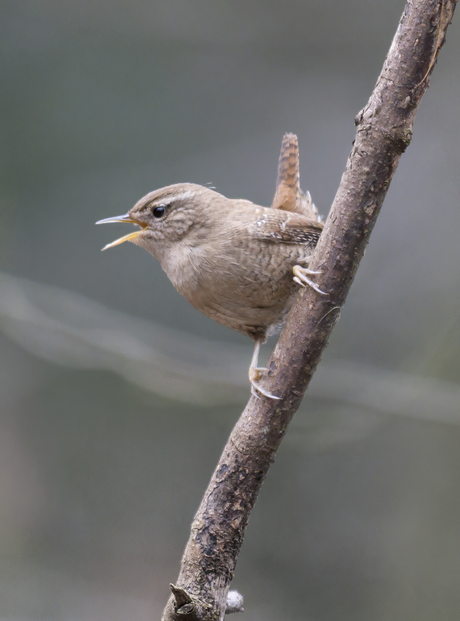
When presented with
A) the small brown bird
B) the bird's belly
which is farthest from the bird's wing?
the bird's belly

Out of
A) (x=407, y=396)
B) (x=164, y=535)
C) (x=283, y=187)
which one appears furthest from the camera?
(x=164, y=535)

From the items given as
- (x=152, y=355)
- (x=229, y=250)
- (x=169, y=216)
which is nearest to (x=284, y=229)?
(x=229, y=250)

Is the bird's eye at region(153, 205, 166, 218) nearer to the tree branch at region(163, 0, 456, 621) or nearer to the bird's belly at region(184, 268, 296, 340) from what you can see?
the bird's belly at region(184, 268, 296, 340)

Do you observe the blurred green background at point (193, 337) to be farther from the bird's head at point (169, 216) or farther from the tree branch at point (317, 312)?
the tree branch at point (317, 312)

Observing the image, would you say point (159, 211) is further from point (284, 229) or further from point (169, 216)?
point (284, 229)

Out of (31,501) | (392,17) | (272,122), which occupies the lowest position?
(31,501)

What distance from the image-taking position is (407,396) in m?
3.32

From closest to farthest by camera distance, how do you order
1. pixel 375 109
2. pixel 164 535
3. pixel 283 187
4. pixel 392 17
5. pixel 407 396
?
pixel 375 109
pixel 283 187
pixel 407 396
pixel 164 535
pixel 392 17

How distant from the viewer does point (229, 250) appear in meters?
1.91

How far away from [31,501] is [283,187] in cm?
270

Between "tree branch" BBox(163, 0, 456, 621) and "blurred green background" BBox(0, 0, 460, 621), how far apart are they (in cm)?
189

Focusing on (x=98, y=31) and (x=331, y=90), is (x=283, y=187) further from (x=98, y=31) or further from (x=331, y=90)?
(x=98, y=31)

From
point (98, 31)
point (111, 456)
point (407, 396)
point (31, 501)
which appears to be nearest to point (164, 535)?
point (111, 456)

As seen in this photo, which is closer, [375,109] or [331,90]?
[375,109]
